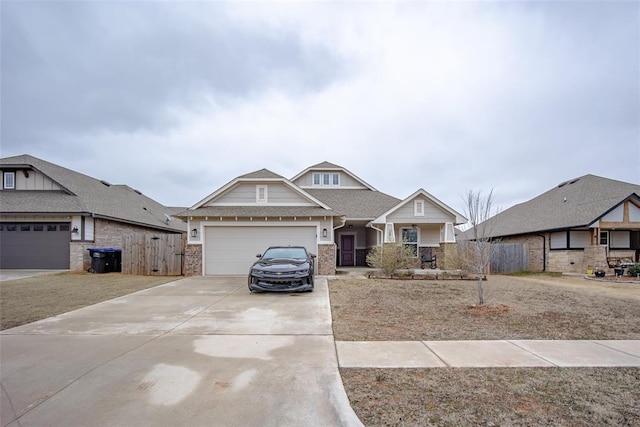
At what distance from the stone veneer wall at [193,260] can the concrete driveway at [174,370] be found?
285 inches

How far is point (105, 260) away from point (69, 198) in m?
4.82

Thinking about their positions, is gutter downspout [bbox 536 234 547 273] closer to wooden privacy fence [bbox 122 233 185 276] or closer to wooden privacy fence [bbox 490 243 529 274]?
wooden privacy fence [bbox 490 243 529 274]

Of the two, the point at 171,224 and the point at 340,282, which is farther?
the point at 171,224

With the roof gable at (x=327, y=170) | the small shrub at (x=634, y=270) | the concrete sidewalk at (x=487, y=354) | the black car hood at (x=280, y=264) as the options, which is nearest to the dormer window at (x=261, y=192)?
the black car hood at (x=280, y=264)

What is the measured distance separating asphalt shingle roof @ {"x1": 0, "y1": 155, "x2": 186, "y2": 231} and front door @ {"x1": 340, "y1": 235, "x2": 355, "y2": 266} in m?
13.3

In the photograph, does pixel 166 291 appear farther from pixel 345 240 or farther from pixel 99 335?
pixel 345 240

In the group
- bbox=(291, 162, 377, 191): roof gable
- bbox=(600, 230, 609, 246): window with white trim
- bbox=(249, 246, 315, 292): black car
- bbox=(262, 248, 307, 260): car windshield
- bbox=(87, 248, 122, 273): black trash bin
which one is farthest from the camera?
bbox=(291, 162, 377, 191): roof gable

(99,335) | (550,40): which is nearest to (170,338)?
(99,335)

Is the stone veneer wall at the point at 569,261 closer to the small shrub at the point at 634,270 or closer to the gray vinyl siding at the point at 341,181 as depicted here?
the small shrub at the point at 634,270

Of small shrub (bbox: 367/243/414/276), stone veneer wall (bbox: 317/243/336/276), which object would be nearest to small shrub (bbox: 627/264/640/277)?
small shrub (bbox: 367/243/414/276)

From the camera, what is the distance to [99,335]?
6.16m

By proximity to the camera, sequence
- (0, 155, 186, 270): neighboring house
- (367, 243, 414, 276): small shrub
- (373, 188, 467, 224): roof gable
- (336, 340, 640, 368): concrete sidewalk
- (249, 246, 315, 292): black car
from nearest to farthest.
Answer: (336, 340, 640, 368): concrete sidewalk, (249, 246, 315, 292): black car, (367, 243, 414, 276): small shrub, (0, 155, 186, 270): neighboring house, (373, 188, 467, 224): roof gable

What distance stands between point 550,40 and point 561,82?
3.64 metres

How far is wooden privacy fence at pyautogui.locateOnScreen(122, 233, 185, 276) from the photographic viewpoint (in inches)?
629
